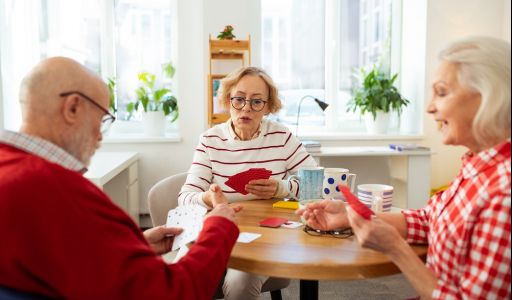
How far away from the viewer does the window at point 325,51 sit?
4.45m

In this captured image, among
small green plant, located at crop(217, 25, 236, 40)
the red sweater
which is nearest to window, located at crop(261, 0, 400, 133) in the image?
small green plant, located at crop(217, 25, 236, 40)

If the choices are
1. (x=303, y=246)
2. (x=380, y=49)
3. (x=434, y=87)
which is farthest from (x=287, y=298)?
(x=380, y=49)

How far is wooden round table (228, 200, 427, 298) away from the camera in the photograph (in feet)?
3.61

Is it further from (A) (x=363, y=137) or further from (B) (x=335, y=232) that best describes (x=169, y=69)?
(B) (x=335, y=232)

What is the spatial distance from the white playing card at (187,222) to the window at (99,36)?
9.86 feet

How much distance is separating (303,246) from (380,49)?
3706 mm

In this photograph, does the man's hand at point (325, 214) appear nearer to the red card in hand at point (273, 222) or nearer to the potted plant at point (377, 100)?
the red card in hand at point (273, 222)

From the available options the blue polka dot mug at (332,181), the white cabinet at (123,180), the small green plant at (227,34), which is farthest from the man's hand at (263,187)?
the small green plant at (227,34)

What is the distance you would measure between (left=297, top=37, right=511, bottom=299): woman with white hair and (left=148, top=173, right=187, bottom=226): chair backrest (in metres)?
1.05

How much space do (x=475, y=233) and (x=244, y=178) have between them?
3.89 feet

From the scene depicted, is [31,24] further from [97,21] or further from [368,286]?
[368,286]

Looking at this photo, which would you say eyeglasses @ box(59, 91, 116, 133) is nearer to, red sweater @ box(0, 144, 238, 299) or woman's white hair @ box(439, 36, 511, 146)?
red sweater @ box(0, 144, 238, 299)

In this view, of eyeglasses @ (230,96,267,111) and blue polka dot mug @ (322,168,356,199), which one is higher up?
eyeglasses @ (230,96,267,111)

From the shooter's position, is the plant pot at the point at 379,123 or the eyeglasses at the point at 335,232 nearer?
the eyeglasses at the point at 335,232
